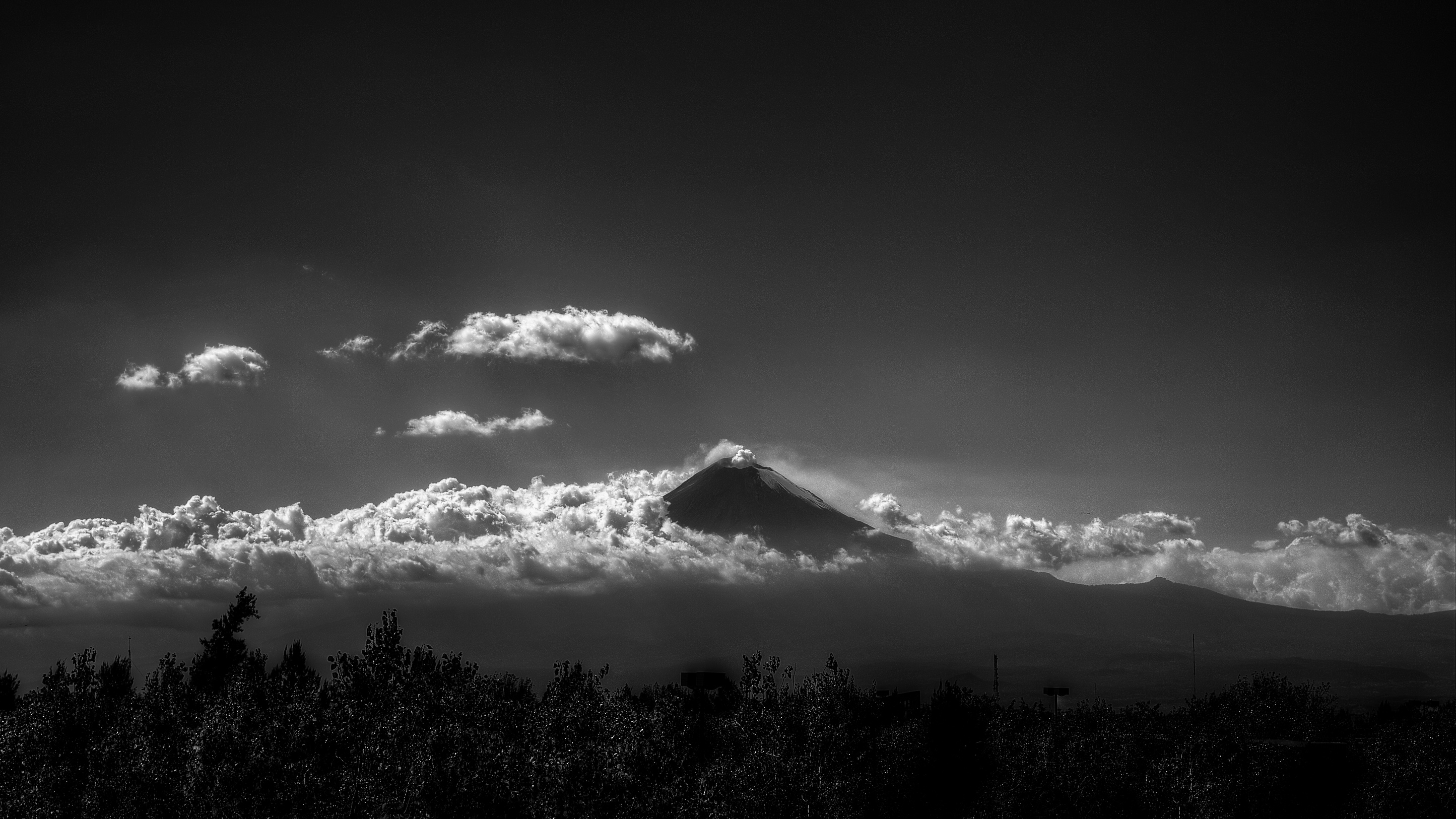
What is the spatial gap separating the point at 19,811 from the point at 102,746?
6921mm

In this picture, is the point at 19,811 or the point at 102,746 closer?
the point at 19,811

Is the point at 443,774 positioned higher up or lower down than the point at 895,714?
higher up

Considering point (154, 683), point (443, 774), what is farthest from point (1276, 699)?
point (154, 683)

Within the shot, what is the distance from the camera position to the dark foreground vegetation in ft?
167

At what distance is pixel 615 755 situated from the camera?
55594 millimetres

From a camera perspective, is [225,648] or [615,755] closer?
[615,755]

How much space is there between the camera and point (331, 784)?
5184cm

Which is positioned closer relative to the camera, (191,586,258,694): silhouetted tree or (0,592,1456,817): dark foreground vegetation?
(0,592,1456,817): dark foreground vegetation

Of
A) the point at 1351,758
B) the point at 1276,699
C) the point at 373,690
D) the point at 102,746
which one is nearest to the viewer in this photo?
the point at 102,746

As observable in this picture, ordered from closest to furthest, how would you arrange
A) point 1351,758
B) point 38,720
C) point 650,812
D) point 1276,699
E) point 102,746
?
point 650,812 → point 102,746 → point 38,720 → point 1351,758 → point 1276,699

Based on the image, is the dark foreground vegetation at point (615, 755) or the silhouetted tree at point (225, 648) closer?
the dark foreground vegetation at point (615, 755)

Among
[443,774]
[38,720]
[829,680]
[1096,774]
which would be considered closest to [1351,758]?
[1096,774]

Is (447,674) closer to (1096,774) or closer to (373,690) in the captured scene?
(373,690)

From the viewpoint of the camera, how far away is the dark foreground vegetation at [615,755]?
50.8 m
